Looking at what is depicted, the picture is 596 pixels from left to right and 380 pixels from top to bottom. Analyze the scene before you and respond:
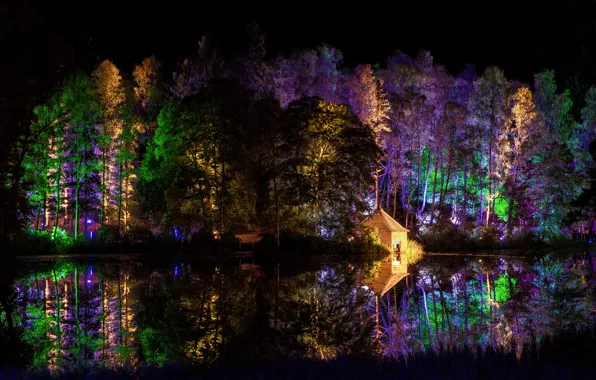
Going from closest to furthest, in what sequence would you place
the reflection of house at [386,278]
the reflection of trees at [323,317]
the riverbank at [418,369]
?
1. the riverbank at [418,369]
2. the reflection of trees at [323,317]
3. the reflection of house at [386,278]

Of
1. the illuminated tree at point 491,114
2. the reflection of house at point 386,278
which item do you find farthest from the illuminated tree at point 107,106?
the illuminated tree at point 491,114

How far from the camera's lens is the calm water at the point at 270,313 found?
11047 millimetres

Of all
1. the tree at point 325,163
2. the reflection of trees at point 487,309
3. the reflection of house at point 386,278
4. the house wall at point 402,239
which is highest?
the tree at point 325,163

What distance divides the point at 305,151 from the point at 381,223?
6.34 m

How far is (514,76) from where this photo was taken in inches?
2397

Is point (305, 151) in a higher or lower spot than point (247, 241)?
higher

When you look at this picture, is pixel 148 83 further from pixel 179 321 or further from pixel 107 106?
pixel 179 321

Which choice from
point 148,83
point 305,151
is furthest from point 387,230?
point 148,83

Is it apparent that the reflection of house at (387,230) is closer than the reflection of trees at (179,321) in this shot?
No

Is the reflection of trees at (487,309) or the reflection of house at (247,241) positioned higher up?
the reflection of house at (247,241)

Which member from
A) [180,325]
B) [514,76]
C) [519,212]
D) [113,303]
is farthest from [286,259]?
[514,76]

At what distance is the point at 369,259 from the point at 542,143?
63.5ft

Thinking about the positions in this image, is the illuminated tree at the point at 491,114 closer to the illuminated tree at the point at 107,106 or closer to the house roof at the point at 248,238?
the house roof at the point at 248,238

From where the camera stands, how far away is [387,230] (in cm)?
3706
